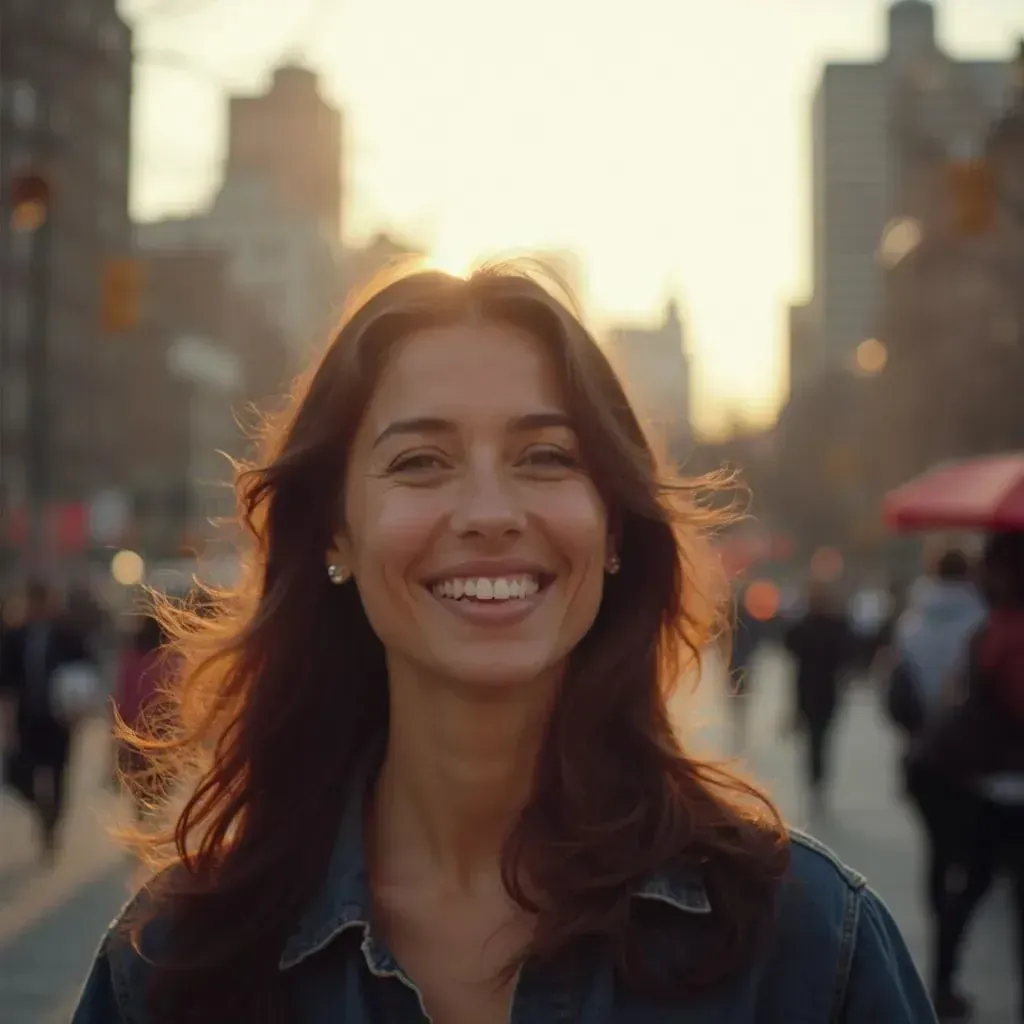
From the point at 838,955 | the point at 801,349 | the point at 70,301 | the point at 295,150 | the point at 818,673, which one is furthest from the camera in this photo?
the point at 295,150

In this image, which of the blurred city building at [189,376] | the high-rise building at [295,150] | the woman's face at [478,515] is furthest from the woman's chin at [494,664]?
the high-rise building at [295,150]

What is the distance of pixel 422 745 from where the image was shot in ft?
8.68

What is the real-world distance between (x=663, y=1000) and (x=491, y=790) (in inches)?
17.1

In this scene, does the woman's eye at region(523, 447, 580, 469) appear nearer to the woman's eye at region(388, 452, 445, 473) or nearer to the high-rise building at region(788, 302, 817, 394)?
the woman's eye at region(388, 452, 445, 473)

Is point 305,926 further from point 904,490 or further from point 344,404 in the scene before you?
point 904,490

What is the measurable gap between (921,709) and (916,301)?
6442cm

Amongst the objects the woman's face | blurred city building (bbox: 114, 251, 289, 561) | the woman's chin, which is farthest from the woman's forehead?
blurred city building (bbox: 114, 251, 289, 561)

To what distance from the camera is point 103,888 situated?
10812 mm

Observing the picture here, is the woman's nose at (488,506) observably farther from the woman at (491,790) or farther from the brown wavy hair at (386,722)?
the brown wavy hair at (386,722)

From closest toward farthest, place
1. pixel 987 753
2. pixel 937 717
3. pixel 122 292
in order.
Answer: pixel 987 753
pixel 937 717
pixel 122 292

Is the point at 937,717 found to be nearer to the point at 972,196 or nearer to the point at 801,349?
the point at 972,196

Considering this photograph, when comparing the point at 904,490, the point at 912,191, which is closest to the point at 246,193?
the point at 912,191

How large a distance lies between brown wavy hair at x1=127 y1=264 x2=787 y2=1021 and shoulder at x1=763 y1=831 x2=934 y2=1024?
44 mm


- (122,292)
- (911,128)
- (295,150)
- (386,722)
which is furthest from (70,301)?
(295,150)
